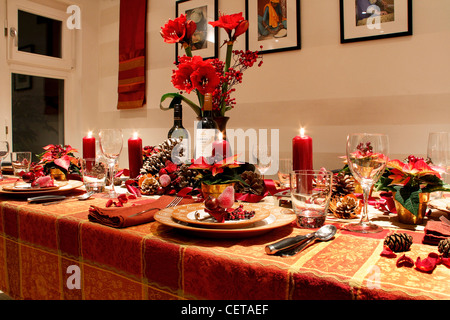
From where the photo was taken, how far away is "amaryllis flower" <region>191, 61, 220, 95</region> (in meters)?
1.06

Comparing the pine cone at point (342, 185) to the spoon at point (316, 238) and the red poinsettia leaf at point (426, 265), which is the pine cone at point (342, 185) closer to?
the spoon at point (316, 238)

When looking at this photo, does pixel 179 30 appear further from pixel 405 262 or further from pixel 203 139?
pixel 405 262

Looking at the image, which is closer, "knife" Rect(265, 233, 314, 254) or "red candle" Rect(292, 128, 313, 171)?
"knife" Rect(265, 233, 314, 254)

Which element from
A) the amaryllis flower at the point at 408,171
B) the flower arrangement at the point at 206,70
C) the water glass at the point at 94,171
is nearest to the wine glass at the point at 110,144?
the water glass at the point at 94,171

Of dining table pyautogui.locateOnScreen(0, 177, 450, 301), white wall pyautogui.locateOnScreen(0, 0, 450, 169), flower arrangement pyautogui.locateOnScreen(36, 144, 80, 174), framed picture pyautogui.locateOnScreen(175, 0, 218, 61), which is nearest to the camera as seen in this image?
dining table pyautogui.locateOnScreen(0, 177, 450, 301)

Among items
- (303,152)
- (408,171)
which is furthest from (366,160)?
(303,152)

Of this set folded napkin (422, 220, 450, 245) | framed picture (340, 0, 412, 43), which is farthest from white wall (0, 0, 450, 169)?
folded napkin (422, 220, 450, 245)

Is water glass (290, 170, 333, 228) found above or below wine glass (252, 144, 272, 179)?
below

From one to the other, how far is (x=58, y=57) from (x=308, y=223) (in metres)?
3.39

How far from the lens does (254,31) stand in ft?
7.86

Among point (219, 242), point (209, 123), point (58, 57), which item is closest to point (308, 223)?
point (219, 242)

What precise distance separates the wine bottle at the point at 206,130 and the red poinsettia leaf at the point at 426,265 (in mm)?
718

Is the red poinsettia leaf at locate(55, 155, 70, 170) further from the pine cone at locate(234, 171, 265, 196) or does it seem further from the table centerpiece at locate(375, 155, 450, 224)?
the table centerpiece at locate(375, 155, 450, 224)
